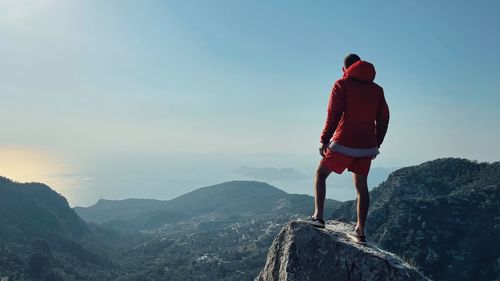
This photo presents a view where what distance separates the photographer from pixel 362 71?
10.1 metres

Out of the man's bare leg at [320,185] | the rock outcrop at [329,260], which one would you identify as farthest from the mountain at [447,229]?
the man's bare leg at [320,185]

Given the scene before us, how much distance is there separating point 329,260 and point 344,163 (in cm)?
221

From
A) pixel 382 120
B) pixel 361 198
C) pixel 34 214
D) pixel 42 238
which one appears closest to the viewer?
pixel 382 120

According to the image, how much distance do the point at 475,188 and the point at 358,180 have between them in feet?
319

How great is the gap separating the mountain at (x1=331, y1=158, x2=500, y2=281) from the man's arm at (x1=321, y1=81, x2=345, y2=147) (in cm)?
6829

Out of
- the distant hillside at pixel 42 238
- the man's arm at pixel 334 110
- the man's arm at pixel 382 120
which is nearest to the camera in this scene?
the man's arm at pixel 334 110

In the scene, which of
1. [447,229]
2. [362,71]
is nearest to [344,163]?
[362,71]

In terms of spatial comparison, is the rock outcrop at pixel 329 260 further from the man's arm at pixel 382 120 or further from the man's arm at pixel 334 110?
the man's arm at pixel 382 120

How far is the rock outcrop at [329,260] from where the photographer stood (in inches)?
393

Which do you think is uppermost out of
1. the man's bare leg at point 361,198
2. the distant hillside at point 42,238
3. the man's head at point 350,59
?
the man's head at point 350,59

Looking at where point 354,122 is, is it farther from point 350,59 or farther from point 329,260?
point 329,260

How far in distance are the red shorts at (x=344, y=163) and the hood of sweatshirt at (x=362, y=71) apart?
1742 mm

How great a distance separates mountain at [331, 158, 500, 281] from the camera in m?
78.1

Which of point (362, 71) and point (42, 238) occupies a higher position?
point (362, 71)
